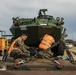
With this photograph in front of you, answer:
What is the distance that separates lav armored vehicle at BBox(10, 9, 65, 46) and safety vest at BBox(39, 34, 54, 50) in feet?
1.75

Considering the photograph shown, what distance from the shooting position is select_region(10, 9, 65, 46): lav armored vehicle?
9695 mm

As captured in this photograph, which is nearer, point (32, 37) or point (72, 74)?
point (72, 74)

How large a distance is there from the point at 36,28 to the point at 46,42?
895 millimetres

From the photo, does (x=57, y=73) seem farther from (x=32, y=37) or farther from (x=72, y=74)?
(x=32, y=37)

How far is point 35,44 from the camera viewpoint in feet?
32.9

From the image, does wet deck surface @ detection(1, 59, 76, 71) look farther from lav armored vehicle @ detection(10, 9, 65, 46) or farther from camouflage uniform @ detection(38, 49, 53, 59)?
lav armored vehicle @ detection(10, 9, 65, 46)

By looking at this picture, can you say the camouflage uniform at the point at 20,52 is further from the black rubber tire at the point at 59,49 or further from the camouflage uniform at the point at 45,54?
the black rubber tire at the point at 59,49

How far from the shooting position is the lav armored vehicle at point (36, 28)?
970cm

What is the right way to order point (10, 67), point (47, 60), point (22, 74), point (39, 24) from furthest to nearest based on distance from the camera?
point (39, 24) → point (47, 60) → point (10, 67) → point (22, 74)

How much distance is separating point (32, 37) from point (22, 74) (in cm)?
357

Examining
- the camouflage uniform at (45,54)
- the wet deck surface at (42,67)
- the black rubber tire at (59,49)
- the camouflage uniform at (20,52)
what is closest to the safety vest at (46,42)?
the camouflage uniform at (45,54)

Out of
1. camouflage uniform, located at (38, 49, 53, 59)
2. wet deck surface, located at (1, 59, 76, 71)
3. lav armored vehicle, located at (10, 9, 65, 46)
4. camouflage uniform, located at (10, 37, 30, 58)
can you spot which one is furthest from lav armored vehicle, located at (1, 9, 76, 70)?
wet deck surface, located at (1, 59, 76, 71)

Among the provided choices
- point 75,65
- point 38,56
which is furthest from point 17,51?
point 75,65

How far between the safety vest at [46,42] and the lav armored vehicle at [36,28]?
1.75 feet
